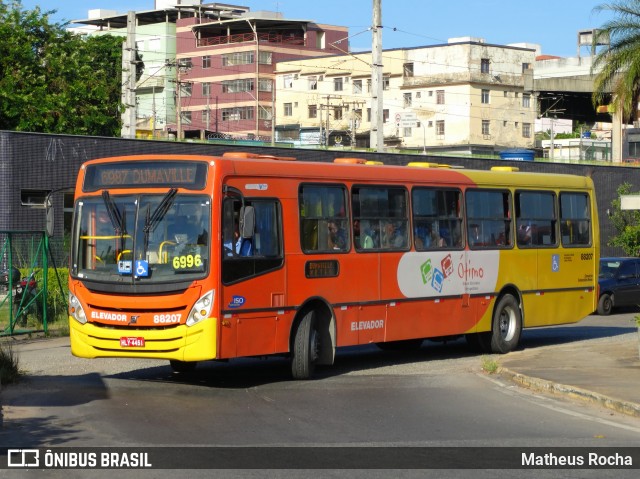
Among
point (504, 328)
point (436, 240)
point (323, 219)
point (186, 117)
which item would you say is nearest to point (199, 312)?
point (323, 219)

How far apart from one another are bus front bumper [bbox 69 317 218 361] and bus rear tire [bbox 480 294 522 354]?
7121mm

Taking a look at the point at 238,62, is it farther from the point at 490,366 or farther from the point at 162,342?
the point at 162,342

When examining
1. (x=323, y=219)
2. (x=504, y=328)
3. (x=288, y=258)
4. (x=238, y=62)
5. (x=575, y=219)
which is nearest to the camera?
(x=288, y=258)

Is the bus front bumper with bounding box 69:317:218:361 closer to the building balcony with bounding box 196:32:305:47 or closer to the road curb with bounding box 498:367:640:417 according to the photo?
the road curb with bounding box 498:367:640:417

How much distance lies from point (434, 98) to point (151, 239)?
79.3 metres

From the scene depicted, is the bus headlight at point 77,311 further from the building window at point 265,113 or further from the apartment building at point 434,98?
the building window at point 265,113

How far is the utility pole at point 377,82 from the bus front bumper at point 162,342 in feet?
74.6

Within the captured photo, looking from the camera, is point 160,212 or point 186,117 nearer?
point 160,212

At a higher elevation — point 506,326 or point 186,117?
point 186,117

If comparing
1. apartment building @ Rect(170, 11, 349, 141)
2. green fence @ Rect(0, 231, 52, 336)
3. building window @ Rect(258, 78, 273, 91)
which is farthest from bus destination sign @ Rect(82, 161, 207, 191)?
building window @ Rect(258, 78, 273, 91)

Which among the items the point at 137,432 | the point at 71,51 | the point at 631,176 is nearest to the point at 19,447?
the point at 137,432

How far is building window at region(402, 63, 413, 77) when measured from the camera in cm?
9381

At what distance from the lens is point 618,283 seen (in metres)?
32.9

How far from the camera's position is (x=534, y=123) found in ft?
315
